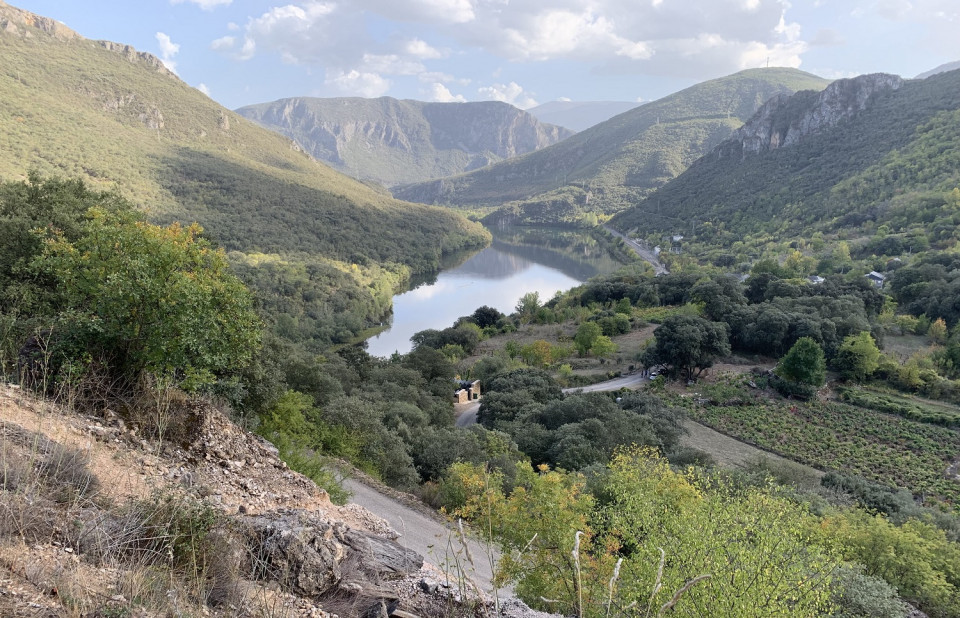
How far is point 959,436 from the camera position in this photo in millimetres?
28062

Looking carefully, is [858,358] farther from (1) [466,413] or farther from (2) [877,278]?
(2) [877,278]

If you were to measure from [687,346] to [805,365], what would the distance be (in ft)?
24.8

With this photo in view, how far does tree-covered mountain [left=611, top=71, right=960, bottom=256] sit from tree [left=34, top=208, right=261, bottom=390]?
84308mm

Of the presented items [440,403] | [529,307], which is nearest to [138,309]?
[440,403]

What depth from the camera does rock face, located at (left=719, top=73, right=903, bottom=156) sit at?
119 m

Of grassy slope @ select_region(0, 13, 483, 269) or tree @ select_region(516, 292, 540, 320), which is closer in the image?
tree @ select_region(516, 292, 540, 320)

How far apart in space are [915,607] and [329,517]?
1340 centimetres

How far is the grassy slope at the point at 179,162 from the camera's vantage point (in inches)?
2859

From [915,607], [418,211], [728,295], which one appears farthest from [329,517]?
[418,211]

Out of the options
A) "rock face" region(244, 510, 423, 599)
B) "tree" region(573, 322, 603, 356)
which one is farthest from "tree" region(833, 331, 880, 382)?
"rock face" region(244, 510, 423, 599)

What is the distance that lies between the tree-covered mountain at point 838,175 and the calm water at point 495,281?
2130 cm

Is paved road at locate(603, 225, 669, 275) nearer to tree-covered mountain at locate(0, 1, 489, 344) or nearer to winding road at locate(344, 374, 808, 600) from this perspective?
tree-covered mountain at locate(0, 1, 489, 344)

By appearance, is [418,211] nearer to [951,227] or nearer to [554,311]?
[554,311]

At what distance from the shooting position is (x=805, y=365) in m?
34.7
